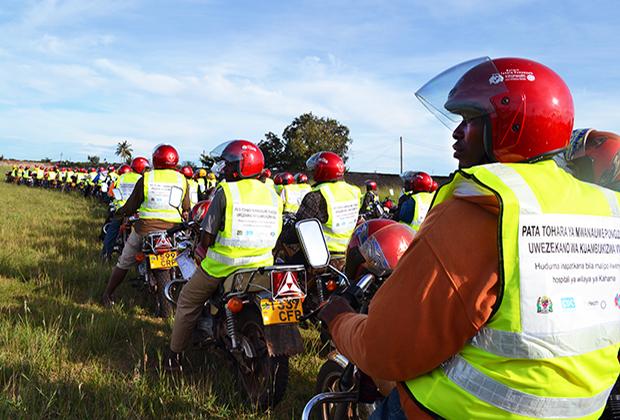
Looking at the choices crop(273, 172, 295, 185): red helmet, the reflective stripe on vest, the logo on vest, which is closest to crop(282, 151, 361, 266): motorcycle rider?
the reflective stripe on vest

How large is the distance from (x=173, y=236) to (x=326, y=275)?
2.69 m

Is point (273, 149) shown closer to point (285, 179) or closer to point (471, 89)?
point (285, 179)

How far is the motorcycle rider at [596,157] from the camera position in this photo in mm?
3174

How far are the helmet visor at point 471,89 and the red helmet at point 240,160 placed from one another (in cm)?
259

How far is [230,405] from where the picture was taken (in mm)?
3789

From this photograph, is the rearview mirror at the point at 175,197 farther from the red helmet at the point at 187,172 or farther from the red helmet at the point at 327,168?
the red helmet at the point at 187,172

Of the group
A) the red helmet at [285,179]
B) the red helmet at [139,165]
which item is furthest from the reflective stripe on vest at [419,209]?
the red helmet at [285,179]

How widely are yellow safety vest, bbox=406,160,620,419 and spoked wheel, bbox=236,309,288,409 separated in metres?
2.30

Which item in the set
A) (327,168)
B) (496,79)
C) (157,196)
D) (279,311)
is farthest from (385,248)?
(157,196)

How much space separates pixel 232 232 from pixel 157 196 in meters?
2.79

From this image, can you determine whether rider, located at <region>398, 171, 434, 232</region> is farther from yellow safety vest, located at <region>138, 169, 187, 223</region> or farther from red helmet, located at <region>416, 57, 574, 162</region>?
red helmet, located at <region>416, 57, 574, 162</region>

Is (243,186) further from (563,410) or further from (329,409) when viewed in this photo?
(563,410)

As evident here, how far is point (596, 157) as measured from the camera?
324 centimetres

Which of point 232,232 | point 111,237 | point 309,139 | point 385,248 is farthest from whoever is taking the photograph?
point 309,139
